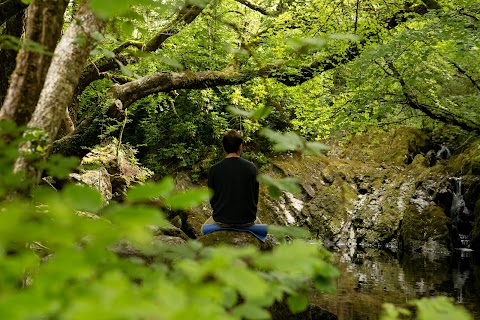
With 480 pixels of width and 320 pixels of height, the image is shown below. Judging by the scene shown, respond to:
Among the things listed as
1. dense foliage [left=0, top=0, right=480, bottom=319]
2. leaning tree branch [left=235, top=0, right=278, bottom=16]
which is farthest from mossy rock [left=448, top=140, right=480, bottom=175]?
leaning tree branch [left=235, top=0, right=278, bottom=16]

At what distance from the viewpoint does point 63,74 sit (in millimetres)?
2178

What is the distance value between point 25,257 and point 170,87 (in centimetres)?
790

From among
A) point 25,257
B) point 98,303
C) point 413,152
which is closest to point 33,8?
point 25,257

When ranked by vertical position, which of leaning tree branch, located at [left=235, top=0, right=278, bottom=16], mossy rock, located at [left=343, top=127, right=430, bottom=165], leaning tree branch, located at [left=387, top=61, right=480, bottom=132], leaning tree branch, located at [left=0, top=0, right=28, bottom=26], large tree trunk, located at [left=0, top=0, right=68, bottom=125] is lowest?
mossy rock, located at [left=343, top=127, right=430, bottom=165]

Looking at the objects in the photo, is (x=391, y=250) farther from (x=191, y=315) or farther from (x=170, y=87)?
(x=191, y=315)

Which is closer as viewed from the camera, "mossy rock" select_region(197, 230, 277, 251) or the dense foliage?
the dense foliage

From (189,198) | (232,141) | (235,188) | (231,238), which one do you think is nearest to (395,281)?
(231,238)

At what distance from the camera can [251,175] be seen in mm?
4758

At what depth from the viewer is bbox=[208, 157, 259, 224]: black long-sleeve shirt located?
4.75 metres

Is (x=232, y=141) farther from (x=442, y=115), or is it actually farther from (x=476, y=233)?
(x=476, y=233)

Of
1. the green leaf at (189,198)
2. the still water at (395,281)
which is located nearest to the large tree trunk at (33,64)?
the green leaf at (189,198)

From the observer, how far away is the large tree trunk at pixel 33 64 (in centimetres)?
196

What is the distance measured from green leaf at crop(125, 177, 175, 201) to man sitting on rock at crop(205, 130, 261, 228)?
3606 millimetres

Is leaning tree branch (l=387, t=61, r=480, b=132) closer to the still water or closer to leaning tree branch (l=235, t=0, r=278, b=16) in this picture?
the still water
